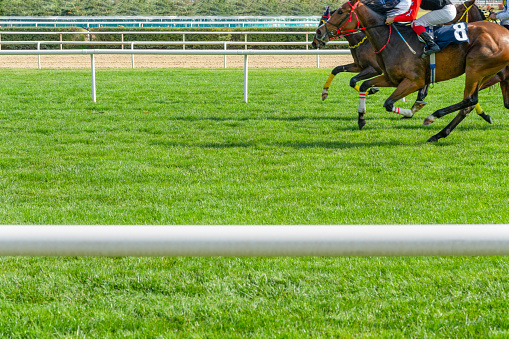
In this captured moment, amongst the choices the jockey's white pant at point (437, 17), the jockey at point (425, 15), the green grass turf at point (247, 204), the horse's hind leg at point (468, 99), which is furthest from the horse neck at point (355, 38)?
the horse's hind leg at point (468, 99)

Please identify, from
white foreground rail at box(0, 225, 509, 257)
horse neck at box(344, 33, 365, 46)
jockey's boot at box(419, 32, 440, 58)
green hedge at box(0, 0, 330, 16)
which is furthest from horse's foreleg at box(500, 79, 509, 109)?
green hedge at box(0, 0, 330, 16)

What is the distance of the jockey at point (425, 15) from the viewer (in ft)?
Result: 23.3

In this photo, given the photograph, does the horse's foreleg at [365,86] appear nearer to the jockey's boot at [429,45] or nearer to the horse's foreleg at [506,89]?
the jockey's boot at [429,45]

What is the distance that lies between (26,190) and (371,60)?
5.91 meters

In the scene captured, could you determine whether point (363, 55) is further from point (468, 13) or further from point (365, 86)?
point (468, 13)

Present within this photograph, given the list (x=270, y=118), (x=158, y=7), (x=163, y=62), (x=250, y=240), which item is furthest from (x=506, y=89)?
(x=158, y=7)

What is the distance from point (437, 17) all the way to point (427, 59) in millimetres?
556

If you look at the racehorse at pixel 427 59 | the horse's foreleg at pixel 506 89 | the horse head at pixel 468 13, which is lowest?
the horse's foreleg at pixel 506 89

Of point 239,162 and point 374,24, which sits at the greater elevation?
point 374,24

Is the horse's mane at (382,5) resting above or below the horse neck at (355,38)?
above

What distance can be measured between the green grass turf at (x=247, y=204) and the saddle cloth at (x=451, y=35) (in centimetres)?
116

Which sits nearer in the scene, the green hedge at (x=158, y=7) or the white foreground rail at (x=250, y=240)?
the white foreground rail at (x=250, y=240)

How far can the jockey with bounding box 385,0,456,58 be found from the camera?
711cm

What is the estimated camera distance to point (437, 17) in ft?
24.1
